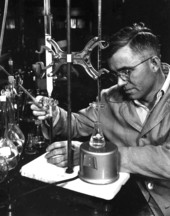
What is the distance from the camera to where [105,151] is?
112cm

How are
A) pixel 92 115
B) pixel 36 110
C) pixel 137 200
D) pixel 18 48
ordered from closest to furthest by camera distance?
pixel 137 200
pixel 36 110
pixel 92 115
pixel 18 48

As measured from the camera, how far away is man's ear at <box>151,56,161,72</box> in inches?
67.8

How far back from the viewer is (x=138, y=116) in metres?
1.87

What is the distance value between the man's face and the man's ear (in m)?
0.02

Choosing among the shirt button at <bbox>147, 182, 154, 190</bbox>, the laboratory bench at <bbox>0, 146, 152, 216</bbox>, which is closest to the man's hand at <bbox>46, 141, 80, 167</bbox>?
the laboratory bench at <bbox>0, 146, 152, 216</bbox>

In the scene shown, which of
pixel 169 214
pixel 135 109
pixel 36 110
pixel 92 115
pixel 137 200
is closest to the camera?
pixel 137 200

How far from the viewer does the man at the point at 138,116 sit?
1.42 meters

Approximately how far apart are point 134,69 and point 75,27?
1692 millimetres

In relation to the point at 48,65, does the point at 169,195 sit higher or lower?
lower

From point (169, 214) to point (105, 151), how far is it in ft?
2.37

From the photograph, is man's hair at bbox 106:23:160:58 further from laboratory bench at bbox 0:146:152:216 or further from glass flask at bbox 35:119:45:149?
laboratory bench at bbox 0:146:152:216

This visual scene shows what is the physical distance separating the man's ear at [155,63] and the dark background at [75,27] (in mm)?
642

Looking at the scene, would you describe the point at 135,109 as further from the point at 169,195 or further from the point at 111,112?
the point at 169,195

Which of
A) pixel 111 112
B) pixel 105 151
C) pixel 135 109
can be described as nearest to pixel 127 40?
pixel 135 109
